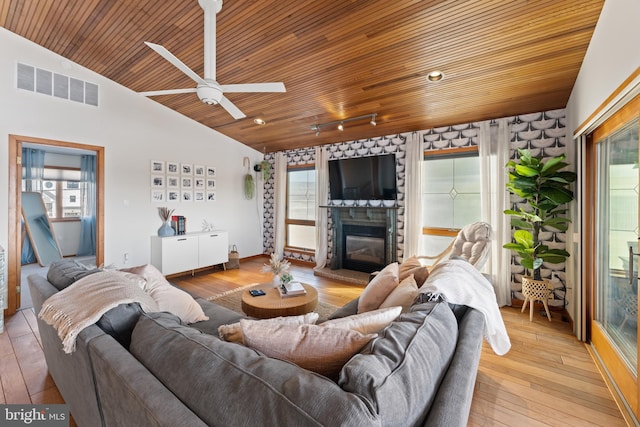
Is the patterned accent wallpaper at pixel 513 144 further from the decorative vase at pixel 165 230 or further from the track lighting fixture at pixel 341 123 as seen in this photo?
the decorative vase at pixel 165 230

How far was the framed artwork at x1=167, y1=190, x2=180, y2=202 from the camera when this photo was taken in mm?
4827

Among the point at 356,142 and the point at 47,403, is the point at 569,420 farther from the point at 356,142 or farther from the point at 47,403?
the point at 356,142

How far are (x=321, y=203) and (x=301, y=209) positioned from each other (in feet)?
2.58

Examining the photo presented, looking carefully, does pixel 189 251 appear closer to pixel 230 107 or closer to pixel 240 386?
pixel 230 107

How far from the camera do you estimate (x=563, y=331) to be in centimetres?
287

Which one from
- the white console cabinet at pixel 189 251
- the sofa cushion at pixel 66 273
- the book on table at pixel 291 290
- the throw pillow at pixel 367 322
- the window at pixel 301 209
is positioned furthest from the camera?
the window at pixel 301 209

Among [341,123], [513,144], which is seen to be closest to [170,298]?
[341,123]

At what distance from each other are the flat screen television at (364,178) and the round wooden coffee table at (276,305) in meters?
2.45

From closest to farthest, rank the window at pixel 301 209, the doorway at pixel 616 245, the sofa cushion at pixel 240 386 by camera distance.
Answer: the sofa cushion at pixel 240 386 < the doorway at pixel 616 245 < the window at pixel 301 209

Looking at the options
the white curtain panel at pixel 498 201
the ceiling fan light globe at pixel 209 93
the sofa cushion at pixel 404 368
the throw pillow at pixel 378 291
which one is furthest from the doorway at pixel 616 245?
A: the ceiling fan light globe at pixel 209 93

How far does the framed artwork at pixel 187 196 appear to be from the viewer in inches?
197

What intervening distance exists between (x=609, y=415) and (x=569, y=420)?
29cm

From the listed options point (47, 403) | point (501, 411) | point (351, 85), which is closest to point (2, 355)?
point (47, 403)

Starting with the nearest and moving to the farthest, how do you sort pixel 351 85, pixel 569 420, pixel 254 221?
pixel 569 420, pixel 351 85, pixel 254 221
